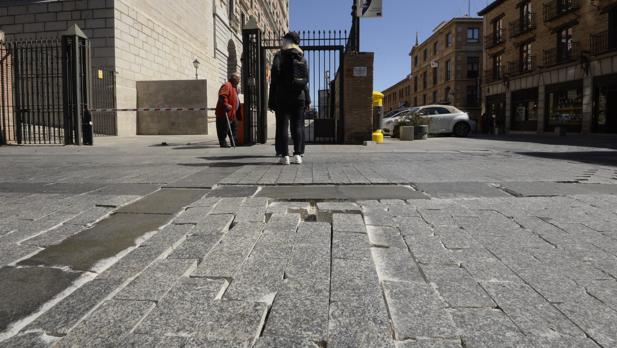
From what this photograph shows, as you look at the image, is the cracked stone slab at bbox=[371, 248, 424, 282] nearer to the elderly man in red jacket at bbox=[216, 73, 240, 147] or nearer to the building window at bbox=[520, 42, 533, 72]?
the elderly man in red jacket at bbox=[216, 73, 240, 147]

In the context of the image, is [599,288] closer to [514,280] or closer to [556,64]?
[514,280]

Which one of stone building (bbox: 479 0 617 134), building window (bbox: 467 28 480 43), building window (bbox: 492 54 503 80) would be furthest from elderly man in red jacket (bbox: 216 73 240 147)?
building window (bbox: 467 28 480 43)

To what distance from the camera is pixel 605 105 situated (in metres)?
22.7

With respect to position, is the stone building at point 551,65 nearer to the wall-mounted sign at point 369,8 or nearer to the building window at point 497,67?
the building window at point 497,67

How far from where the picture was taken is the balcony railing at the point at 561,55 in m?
24.5

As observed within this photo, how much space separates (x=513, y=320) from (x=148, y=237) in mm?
1975

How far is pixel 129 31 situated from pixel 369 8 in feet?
37.0

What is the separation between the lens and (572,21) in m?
24.7

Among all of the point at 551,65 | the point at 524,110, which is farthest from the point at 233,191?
the point at 524,110

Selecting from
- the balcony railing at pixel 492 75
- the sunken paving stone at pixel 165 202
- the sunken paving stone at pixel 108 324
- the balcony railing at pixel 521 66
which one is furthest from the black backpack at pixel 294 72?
the balcony railing at pixel 492 75

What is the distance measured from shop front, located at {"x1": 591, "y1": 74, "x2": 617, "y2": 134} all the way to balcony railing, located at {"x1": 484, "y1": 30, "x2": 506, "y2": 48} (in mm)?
11613

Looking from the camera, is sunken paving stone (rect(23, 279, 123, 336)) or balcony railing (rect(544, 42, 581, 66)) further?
balcony railing (rect(544, 42, 581, 66))

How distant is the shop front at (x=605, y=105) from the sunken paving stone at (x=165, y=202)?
2438 centimetres

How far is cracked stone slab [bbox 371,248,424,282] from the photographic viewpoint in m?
1.94
